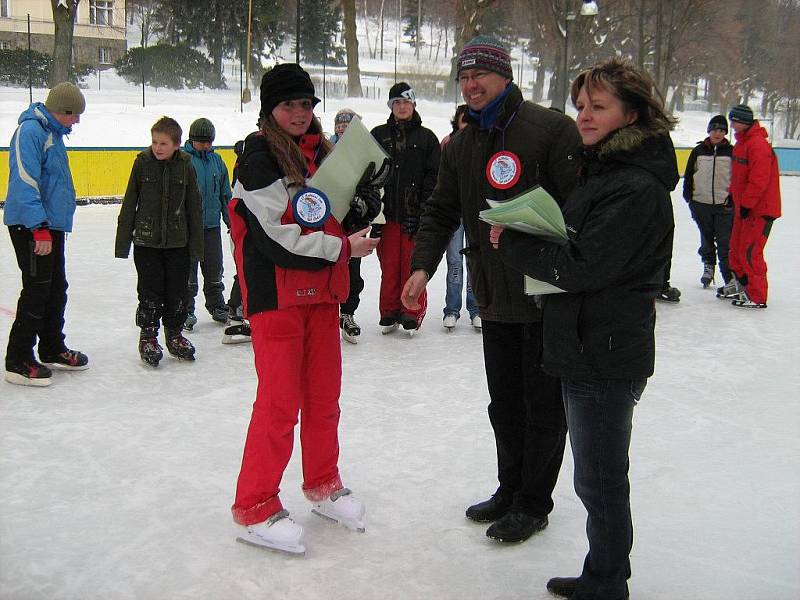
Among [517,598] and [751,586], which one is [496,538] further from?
[751,586]

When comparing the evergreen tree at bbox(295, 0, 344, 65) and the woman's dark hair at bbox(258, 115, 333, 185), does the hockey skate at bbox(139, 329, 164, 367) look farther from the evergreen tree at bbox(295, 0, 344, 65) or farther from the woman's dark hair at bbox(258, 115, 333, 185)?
the evergreen tree at bbox(295, 0, 344, 65)

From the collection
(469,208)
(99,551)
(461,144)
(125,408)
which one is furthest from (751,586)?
(125,408)

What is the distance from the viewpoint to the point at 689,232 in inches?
519

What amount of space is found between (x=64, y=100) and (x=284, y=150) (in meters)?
2.63

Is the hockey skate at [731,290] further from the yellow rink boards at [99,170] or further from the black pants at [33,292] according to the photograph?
the yellow rink boards at [99,170]

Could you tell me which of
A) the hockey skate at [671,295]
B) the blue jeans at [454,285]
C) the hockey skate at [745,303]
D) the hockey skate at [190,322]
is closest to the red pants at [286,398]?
the hockey skate at [190,322]

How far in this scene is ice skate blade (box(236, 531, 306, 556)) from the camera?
3172mm

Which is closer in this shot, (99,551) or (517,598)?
(517,598)

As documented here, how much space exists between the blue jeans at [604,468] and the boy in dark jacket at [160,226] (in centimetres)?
358

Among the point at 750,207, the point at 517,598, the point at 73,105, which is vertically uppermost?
the point at 73,105

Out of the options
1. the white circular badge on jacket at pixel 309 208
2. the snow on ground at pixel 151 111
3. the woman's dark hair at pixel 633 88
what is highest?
the snow on ground at pixel 151 111

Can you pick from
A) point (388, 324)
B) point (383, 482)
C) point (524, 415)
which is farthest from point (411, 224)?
point (524, 415)

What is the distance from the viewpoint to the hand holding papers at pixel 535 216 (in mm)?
2514

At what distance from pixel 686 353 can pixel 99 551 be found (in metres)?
4.53
